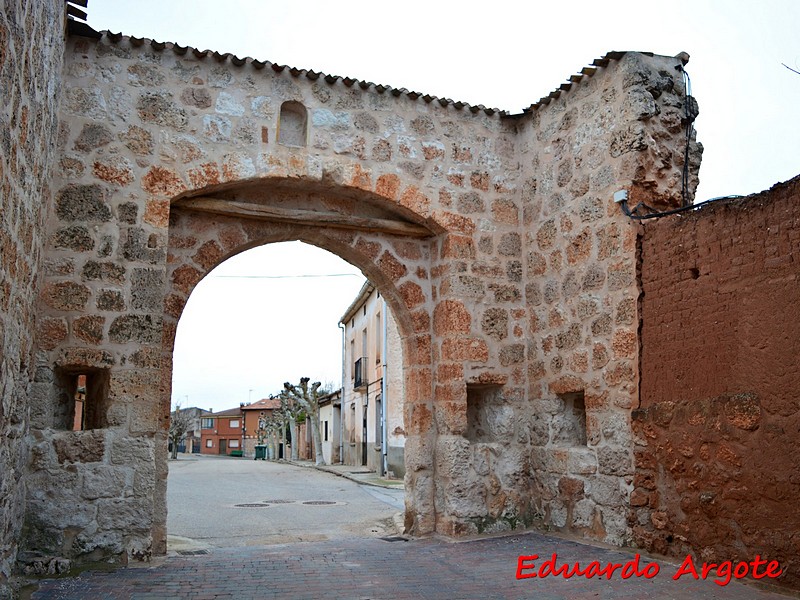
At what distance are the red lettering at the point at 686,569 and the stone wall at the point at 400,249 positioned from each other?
60 cm

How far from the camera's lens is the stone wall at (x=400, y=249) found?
5.12 metres

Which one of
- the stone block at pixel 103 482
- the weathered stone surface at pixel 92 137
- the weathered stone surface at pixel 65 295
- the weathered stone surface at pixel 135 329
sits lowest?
the stone block at pixel 103 482

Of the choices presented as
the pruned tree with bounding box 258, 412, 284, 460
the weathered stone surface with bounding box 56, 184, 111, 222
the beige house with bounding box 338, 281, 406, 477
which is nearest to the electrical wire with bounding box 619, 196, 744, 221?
the weathered stone surface with bounding box 56, 184, 111, 222

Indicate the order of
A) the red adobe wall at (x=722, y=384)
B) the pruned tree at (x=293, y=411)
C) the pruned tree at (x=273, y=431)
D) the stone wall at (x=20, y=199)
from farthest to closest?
the pruned tree at (x=273, y=431) < the pruned tree at (x=293, y=411) < the red adobe wall at (x=722, y=384) < the stone wall at (x=20, y=199)

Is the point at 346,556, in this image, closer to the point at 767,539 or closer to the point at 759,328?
the point at 767,539

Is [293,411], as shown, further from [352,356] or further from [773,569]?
[773,569]

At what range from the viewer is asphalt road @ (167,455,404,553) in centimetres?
660

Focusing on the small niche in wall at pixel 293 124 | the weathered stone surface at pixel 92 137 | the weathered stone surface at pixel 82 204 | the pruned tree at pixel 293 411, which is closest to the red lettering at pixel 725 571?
the small niche in wall at pixel 293 124

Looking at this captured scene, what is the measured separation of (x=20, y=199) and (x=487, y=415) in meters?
4.17

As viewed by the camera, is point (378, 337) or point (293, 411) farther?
point (293, 411)

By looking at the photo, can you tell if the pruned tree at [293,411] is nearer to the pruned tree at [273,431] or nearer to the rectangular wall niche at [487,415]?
the pruned tree at [273,431]

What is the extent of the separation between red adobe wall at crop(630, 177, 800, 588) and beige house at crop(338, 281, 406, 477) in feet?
27.9

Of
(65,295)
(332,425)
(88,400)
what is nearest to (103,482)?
(88,400)

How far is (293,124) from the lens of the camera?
6.23 m
